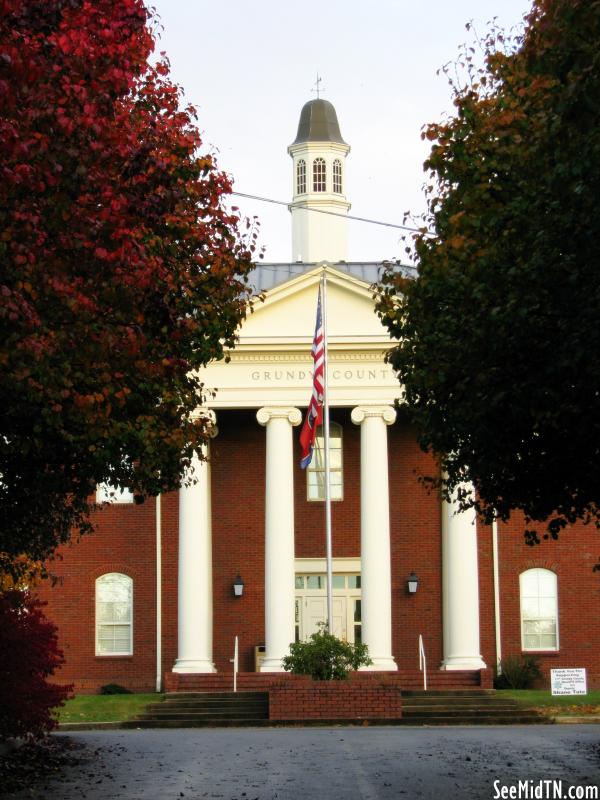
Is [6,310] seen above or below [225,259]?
below

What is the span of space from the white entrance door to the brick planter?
10.7 metres

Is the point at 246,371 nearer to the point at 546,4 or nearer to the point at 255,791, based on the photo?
the point at 255,791

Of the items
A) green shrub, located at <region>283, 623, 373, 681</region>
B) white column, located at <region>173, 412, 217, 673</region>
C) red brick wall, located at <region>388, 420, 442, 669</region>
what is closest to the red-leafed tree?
green shrub, located at <region>283, 623, 373, 681</region>

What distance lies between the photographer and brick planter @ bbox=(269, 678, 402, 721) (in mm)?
32875

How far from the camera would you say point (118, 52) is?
14.0 meters

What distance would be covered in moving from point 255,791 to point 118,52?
25.6 feet

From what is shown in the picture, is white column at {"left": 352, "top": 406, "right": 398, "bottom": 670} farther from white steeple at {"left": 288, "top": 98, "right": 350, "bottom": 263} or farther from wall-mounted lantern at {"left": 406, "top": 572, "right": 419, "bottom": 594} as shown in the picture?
white steeple at {"left": 288, "top": 98, "right": 350, "bottom": 263}

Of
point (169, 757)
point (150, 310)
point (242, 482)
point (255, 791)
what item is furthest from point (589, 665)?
point (150, 310)

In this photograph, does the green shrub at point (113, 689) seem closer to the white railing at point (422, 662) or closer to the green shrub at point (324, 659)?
the white railing at point (422, 662)

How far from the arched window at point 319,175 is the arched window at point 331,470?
19.4 m

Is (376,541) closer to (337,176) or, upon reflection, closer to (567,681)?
(567,681)

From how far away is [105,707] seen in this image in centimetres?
3709

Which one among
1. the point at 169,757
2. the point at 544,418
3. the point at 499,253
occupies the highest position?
the point at 499,253

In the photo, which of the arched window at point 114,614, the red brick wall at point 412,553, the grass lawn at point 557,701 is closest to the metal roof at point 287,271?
the red brick wall at point 412,553
